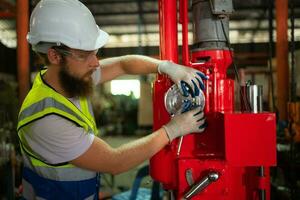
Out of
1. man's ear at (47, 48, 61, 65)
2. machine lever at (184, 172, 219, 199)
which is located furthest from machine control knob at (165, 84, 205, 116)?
man's ear at (47, 48, 61, 65)

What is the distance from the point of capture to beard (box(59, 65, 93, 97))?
1278mm

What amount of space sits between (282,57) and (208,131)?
3.65 metres

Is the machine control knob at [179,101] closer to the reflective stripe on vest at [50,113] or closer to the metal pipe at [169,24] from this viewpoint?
the metal pipe at [169,24]

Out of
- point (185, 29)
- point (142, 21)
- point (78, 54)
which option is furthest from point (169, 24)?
point (142, 21)

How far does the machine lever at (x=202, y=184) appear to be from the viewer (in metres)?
1.18

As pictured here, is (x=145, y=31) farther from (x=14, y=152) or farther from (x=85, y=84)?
(x=85, y=84)

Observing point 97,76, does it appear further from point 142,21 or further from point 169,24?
point 142,21

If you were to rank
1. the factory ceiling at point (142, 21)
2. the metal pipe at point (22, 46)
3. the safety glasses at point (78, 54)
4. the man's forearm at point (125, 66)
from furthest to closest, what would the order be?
the factory ceiling at point (142, 21)
the metal pipe at point (22, 46)
the man's forearm at point (125, 66)
the safety glasses at point (78, 54)

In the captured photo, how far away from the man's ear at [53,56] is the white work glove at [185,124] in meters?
0.47

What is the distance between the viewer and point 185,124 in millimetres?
1210

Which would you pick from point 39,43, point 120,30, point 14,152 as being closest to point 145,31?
point 120,30

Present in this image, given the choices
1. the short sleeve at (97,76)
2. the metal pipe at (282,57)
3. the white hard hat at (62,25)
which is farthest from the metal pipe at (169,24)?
the metal pipe at (282,57)

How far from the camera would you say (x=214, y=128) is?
1.27m

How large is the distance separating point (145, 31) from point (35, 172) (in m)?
8.66
